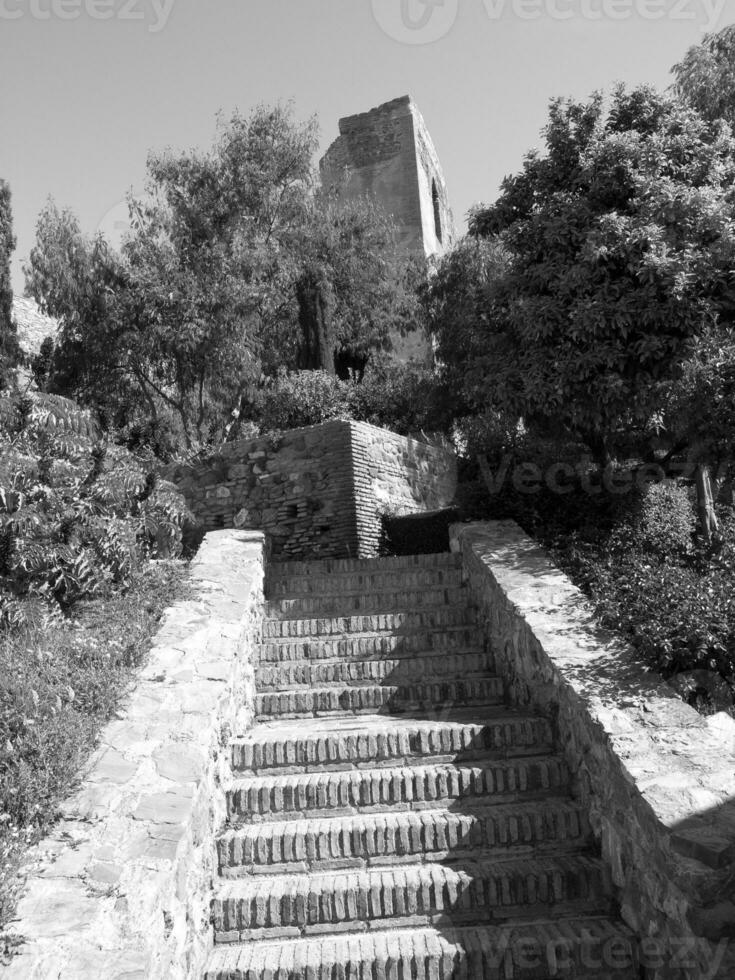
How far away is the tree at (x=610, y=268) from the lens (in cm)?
706

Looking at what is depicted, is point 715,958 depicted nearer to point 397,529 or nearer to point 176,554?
point 176,554

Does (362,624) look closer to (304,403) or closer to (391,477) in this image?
(391,477)

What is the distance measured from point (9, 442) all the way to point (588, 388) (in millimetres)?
4905

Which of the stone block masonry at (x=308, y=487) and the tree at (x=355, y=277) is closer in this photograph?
the stone block masonry at (x=308, y=487)

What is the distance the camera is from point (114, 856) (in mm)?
3361

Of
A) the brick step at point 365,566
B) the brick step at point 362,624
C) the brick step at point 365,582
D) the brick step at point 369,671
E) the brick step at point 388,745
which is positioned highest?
the brick step at point 365,566

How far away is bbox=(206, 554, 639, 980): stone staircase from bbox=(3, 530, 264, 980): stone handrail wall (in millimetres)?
260

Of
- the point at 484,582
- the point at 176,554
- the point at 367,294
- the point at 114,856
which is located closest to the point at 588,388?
the point at 484,582

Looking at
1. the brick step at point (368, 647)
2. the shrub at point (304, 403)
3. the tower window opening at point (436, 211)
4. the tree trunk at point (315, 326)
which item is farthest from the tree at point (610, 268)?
the tower window opening at point (436, 211)

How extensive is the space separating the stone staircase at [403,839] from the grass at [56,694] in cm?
89

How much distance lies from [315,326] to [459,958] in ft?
37.9

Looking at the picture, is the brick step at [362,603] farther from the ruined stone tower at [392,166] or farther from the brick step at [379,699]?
the ruined stone tower at [392,166]
